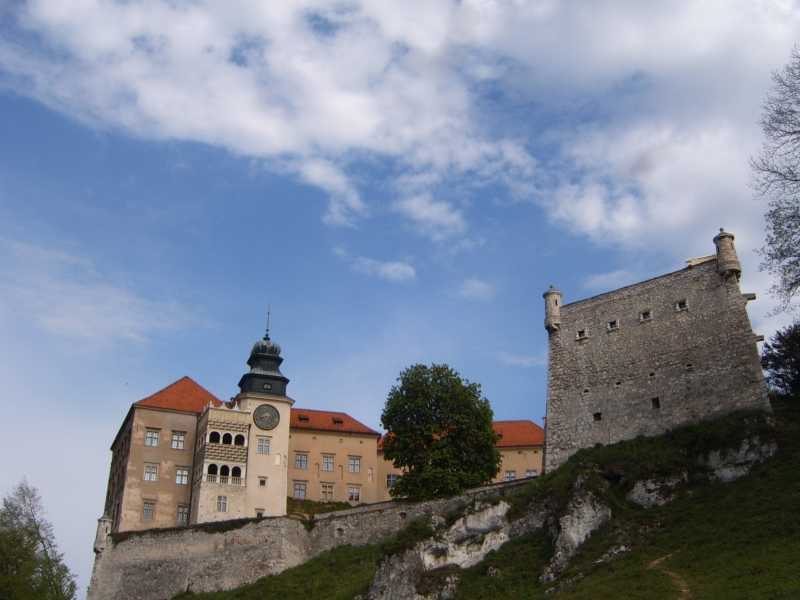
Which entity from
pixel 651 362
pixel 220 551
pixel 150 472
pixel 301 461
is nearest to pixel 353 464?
pixel 301 461

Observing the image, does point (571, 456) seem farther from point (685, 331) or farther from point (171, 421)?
point (171, 421)

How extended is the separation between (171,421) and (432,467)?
20086 millimetres

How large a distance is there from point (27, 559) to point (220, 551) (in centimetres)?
1088

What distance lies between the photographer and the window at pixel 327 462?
230 feet

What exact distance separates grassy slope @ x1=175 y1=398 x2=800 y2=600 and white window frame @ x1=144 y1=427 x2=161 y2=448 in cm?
1940

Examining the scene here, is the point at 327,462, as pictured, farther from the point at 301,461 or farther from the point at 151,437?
the point at 151,437

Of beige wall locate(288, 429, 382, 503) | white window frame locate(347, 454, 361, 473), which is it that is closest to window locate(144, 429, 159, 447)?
beige wall locate(288, 429, 382, 503)

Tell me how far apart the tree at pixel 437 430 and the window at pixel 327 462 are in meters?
12.1

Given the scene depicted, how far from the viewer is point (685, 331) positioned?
4453 cm

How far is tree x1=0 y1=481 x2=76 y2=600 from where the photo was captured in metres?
46.5

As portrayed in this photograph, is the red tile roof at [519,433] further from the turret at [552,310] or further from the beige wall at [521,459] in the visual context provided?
the turret at [552,310]

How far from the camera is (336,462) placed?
70562 millimetres

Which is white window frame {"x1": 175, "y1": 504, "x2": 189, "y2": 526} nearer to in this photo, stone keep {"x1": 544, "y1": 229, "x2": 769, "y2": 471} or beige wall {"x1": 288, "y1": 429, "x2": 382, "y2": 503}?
beige wall {"x1": 288, "y1": 429, "x2": 382, "y2": 503}

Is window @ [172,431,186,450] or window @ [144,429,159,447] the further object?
window @ [172,431,186,450]
